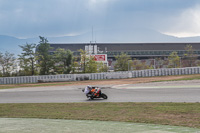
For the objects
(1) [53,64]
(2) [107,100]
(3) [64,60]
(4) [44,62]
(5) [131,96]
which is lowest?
(2) [107,100]

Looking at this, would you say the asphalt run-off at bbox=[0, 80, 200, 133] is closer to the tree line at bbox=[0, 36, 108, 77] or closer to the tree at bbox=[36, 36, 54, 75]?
the tree line at bbox=[0, 36, 108, 77]

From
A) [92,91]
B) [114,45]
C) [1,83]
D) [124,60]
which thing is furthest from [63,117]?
[114,45]

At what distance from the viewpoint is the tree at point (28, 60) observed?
5247cm

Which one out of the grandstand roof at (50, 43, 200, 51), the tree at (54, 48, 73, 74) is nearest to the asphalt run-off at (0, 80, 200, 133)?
the tree at (54, 48, 73, 74)

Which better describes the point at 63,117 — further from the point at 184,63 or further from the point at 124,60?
the point at 124,60

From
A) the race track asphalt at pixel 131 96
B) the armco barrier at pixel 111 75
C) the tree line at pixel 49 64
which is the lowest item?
the race track asphalt at pixel 131 96

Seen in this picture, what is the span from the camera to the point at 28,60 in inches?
2072

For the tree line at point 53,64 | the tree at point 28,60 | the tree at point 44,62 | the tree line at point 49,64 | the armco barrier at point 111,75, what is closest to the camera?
the armco barrier at point 111,75

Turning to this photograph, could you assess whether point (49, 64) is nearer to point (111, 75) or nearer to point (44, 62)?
point (44, 62)

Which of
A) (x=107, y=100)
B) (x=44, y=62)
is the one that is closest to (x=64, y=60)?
A: (x=44, y=62)

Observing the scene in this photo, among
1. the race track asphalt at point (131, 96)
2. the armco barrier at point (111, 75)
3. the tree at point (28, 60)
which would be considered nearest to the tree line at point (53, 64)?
the tree at point (28, 60)

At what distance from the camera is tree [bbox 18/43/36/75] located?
172 ft

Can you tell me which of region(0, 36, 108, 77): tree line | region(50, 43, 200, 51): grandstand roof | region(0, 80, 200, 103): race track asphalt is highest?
region(50, 43, 200, 51): grandstand roof

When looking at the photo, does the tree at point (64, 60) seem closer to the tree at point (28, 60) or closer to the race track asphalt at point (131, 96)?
the tree at point (28, 60)
